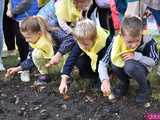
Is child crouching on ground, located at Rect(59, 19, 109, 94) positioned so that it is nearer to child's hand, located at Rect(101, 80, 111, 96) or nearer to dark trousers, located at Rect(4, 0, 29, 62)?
child's hand, located at Rect(101, 80, 111, 96)

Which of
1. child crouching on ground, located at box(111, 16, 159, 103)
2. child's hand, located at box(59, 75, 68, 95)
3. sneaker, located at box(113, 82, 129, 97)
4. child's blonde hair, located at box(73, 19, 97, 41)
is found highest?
child's blonde hair, located at box(73, 19, 97, 41)

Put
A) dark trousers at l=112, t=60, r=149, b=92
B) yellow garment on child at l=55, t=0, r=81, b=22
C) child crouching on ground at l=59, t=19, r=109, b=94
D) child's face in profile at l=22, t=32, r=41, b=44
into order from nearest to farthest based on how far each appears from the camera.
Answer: dark trousers at l=112, t=60, r=149, b=92
child crouching on ground at l=59, t=19, r=109, b=94
child's face in profile at l=22, t=32, r=41, b=44
yellow garment on child at l=55, t=0, r=81, b=22

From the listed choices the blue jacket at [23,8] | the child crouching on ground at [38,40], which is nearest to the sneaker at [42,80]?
the child crouching on ground at [38,40]

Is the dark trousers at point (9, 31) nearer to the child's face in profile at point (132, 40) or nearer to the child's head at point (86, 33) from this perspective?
the child's head at point (86, 33)

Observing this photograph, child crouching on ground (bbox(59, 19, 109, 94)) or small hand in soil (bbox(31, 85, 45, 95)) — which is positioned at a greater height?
child crouching on ground (bbox(59, 19, 109, 94))

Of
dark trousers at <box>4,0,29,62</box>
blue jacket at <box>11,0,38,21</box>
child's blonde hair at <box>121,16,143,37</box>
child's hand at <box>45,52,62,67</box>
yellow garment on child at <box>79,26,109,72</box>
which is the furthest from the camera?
dark trousers at <box>4,0,29,62</box>

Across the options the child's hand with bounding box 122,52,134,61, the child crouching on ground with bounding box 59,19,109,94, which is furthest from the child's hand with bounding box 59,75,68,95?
the child's hand with bounding box 122,52,134,61

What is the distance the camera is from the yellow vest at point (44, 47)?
203 inches

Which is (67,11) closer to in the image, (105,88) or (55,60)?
(55,60)

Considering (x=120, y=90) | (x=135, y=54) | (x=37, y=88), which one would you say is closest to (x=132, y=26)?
(x=135, y=54)

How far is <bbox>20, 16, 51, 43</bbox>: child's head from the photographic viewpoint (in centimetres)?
508

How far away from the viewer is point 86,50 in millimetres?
4852

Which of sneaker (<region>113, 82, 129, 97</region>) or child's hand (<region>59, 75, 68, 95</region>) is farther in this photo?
sneaker (<region>113, 82, 129, 97</region>)

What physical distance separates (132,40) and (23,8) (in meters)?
1.59
